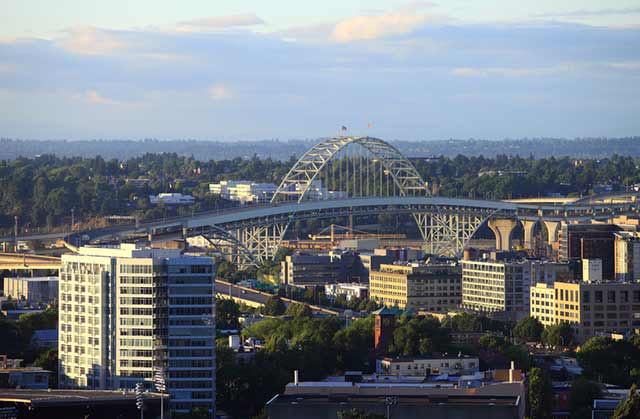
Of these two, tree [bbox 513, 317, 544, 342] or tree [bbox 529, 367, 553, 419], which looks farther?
tree [bbox 513, 317, 544, 342]

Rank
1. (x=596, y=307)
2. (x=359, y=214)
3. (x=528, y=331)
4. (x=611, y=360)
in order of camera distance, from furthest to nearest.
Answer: (x=359, y=214)
(x=596, y=307)
(x=528, y=331)
(x=611, y=360)

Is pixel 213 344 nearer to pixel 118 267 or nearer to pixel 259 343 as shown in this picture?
pixel 118 267

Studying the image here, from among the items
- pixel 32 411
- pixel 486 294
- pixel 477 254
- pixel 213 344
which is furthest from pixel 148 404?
pixel 477 254

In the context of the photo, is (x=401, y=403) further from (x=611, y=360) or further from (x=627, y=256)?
(x=627, y=256)

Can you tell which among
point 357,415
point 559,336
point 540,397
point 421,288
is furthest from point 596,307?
point 357,415

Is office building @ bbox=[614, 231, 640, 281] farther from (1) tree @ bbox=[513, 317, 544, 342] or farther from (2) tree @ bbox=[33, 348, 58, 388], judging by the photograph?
(2) tree @ bbox=[33, 348, 58, 388]

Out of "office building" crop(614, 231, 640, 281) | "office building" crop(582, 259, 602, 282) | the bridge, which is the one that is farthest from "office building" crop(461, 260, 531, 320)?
the bridge
